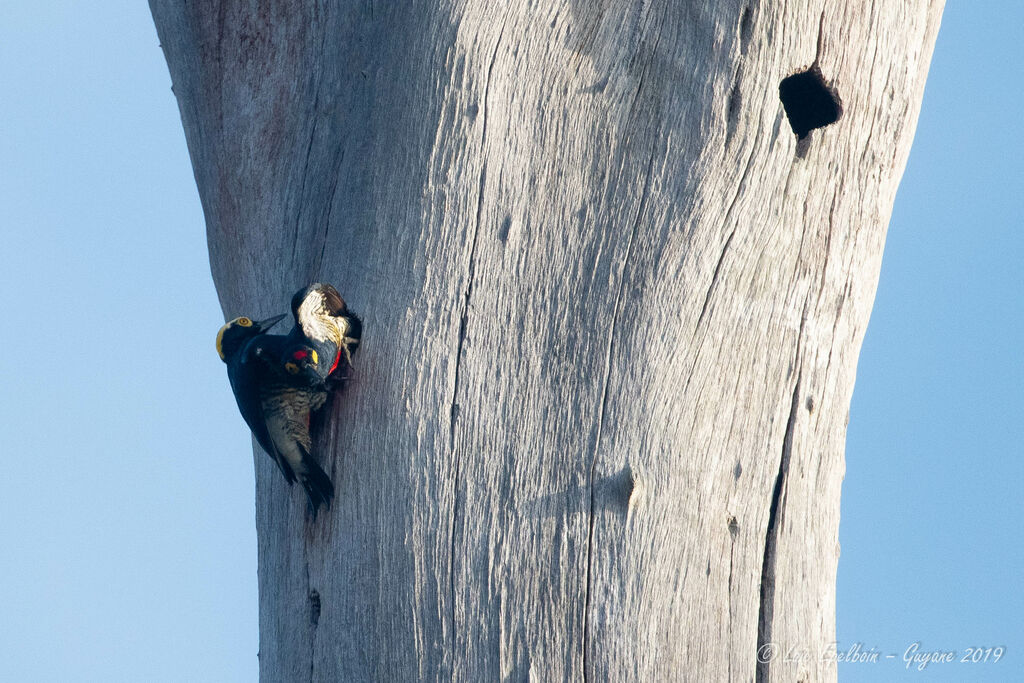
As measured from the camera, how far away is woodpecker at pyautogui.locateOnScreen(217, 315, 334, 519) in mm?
2598

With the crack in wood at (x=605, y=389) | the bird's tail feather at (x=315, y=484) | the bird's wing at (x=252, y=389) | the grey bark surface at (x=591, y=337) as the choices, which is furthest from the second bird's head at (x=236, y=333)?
the crack in wood at (x=605, y=389)

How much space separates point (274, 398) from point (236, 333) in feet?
1.28

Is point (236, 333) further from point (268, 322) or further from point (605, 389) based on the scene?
point (605, 389)

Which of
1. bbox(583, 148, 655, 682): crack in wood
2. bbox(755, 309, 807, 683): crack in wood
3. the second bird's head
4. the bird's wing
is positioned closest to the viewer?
bbox(583, 148, 655, 682): crack in wood

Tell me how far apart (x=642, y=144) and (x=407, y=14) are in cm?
76

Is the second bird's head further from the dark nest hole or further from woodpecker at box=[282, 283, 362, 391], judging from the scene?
the dark nest hole

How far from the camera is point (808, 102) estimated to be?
272 centimetres

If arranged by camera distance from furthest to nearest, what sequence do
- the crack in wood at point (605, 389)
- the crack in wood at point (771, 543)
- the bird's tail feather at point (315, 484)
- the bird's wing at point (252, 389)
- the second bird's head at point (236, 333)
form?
the second bird's head at point (236, 333), the bird's wing at point (252, 389), the bird's tail feather at point (315, 484), the crack in wood at point (771, 543), the crack in wood at point (605, 389)

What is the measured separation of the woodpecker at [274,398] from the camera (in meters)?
2.60

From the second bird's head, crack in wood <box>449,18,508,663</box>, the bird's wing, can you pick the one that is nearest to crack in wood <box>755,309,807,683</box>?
crack in wood <box>449,18,508,663</box>

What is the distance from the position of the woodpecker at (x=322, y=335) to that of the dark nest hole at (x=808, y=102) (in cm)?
125

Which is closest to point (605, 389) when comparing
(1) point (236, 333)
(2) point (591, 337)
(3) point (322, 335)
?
(2) point (591, 337)

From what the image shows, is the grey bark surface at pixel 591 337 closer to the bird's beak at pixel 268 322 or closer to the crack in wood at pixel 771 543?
the crack in wood at pixel 771 543

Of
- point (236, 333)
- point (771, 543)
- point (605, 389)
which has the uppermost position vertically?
point (236, 333)
